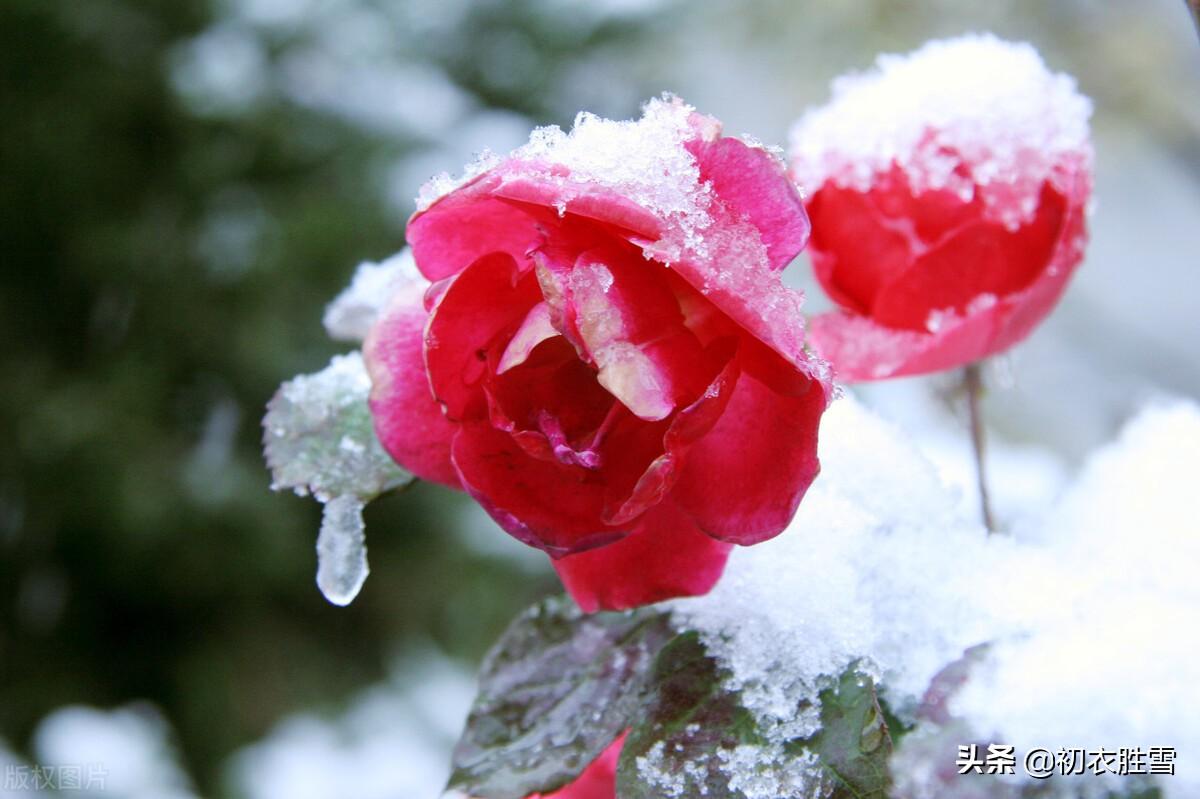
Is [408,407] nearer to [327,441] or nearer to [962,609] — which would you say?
[327,441]

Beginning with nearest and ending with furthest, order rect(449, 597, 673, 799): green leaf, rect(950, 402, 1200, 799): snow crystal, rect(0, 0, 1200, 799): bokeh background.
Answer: rect(950, 402, 1200, 799): snow crystal, rect(449, 597, 673, 799): green leaf, rect(0, 0, 1200, 799): bokeh background

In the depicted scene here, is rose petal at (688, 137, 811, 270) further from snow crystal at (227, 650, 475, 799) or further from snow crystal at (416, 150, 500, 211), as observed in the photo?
snow crystal at (227, 650, 475, 799)

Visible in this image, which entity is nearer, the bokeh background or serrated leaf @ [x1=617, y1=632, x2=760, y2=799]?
serrated leaf @ [x1=617, y1=632, x2=760, y2=799]

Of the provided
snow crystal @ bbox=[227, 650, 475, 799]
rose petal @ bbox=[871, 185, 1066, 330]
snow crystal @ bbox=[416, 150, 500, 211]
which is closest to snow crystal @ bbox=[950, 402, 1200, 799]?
rose petal @ bbox=[871, 185, 1066, 330]

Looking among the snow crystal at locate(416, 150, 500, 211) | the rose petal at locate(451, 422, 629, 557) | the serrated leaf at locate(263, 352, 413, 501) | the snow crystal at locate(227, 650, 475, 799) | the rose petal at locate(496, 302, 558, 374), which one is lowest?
the snow crystal at locate(227, 650, 475, 799)

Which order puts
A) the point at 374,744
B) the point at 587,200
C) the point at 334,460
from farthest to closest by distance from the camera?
the point at 374,744
the point at 334,460
the point at 587,200

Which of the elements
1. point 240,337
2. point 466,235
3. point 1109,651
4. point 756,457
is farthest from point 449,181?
point 240,337

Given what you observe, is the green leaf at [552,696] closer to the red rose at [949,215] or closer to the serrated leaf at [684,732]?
the serrated leaf at [684,732]
